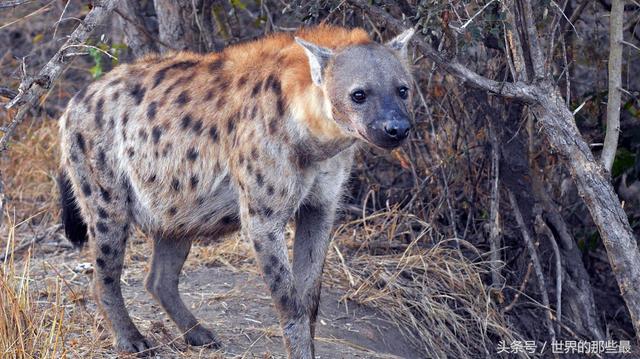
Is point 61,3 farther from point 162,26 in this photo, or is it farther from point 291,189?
point 291,189

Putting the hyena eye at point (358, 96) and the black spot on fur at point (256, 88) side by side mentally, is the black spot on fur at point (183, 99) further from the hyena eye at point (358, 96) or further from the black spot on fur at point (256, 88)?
the hyena eye at point (358, 96)

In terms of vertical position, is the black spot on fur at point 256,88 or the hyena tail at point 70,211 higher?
the black spot on fur at point 256,88

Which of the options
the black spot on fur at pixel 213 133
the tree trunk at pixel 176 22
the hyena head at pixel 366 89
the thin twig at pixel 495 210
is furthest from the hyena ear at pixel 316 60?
the tree trunk at pixel 176 22

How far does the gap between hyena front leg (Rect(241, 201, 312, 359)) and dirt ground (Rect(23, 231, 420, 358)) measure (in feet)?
1.03

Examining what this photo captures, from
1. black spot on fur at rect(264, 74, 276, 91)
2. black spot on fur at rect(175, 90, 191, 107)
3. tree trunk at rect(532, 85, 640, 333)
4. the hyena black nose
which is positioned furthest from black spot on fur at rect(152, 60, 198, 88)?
tree trunk at rect(532, 85, 640, 333)

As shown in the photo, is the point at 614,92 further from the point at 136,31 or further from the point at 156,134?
the point at 136,31

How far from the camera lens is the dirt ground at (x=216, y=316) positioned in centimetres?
389

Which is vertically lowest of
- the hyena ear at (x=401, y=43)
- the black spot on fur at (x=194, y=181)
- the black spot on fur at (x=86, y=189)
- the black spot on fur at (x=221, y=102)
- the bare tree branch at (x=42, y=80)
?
the black spot on fur at (x=194, y=181)

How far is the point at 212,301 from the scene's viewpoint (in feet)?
14.5

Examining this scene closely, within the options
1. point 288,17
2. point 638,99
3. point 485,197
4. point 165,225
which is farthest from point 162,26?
point 638,99

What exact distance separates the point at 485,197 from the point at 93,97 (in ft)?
7.34

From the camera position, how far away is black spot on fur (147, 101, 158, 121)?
388cm

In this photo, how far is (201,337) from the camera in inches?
153

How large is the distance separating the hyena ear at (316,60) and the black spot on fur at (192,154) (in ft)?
2.17
